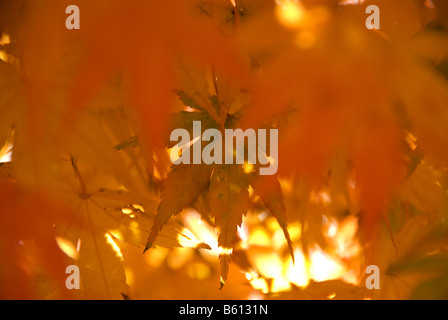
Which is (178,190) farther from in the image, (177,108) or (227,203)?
(177,108)

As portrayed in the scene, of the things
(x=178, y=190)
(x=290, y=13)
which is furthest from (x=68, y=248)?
(x=290, y=13)

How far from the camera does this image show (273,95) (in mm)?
541

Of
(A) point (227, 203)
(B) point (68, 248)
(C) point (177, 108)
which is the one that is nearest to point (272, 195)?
(A) point (227, 203)

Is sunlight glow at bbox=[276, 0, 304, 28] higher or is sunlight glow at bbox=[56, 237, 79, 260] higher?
sunlight glow at bbox=[276, 0, 304, 28]

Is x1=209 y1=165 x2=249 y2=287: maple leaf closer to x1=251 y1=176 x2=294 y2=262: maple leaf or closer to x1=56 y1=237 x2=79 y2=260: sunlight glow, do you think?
x1=251 y1=176 x2=294 y2=262: maple leaf

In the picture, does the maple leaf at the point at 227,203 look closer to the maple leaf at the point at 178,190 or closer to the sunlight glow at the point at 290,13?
the maple leaf at the point at 178,190

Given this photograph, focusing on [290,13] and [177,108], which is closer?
[290,13]

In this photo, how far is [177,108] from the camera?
2.27ft

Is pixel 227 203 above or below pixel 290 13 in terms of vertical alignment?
below

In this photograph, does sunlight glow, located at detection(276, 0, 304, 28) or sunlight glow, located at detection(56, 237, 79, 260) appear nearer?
sunlight glow, located at detection(276, 0, 304, 28)

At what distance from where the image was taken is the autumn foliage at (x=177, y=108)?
21.3 inches

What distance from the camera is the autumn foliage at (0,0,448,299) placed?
54cm

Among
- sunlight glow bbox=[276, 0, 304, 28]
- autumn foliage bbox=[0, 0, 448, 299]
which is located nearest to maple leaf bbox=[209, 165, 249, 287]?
autumn foliage bbox=[0, 0, 448, 299]
